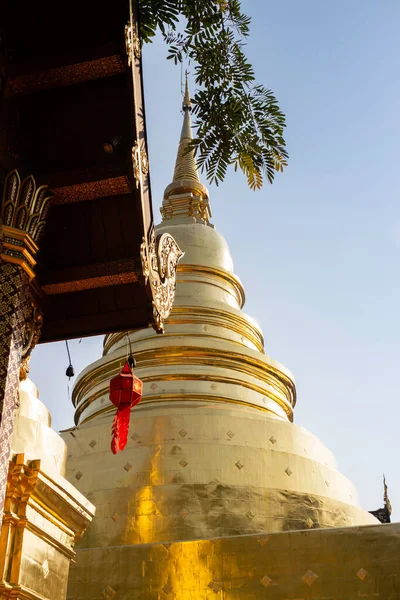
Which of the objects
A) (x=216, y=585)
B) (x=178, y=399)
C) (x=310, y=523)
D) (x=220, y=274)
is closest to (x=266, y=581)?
(x=216, y=585)

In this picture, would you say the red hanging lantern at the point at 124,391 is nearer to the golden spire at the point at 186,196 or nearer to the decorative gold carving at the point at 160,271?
the decorative gold carving at the point at 160,271

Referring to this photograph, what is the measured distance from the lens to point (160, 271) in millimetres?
4629

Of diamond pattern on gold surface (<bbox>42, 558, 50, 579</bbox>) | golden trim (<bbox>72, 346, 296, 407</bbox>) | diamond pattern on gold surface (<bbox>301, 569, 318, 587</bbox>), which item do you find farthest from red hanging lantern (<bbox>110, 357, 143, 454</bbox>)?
golden trim (<bbox>72, 346, 296, 407</bbox>)

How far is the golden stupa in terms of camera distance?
8.18 m

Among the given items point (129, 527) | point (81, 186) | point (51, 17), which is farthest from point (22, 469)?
point (129, 527)

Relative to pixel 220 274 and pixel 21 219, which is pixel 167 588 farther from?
pixel 220 274

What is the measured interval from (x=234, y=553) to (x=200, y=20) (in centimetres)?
600

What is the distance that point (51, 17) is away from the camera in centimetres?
382

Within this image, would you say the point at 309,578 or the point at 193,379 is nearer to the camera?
the point at 309,578

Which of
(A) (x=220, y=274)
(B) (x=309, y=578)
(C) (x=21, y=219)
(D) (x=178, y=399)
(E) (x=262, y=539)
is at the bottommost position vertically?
(B) (x=309, y=578)

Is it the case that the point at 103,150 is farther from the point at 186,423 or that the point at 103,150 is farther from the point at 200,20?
the point at 186,423

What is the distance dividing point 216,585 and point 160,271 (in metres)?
4.88

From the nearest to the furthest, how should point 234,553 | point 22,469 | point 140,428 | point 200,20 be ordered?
point 200,20, point 22,469, point 234,553, point 140,428

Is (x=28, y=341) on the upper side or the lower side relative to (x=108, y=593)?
upper
